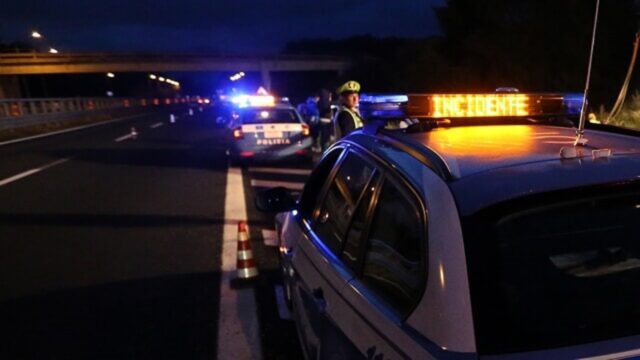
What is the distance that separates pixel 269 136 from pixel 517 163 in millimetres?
11566

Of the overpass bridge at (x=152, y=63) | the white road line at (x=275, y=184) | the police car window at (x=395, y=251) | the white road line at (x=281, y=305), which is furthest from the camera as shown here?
the overpass bridge at (x=152, y=63)

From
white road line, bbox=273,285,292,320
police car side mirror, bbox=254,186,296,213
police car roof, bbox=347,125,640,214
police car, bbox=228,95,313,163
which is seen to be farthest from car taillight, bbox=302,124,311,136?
police car roof, bbox=347,125,640,214

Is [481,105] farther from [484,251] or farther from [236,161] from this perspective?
[236,161]

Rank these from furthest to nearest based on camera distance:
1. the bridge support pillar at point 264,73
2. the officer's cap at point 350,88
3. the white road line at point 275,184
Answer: the bridge support pillar at point 264,73 → the white road line at point 275,184 → the officer's cap at point 350,88

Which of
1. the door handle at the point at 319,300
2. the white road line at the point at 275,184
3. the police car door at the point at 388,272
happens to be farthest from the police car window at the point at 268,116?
the police car door at the point at 388,272

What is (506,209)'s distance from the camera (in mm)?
1770

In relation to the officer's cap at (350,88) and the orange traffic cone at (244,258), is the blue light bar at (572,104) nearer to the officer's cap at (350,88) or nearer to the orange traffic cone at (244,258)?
the orange traffic cone at (244,258)

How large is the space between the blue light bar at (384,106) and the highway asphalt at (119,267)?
1650mm

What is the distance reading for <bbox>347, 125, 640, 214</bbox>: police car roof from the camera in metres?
1.81

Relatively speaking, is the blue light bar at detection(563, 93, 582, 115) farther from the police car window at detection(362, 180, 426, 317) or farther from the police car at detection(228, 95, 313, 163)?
the police car at detection(228, 95, 313, 163)

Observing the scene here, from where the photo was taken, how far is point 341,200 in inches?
117

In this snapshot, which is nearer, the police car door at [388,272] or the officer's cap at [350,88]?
the police car door at [388,272]

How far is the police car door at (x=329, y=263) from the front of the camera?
7.77 feet

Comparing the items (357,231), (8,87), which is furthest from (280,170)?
(8,87)
